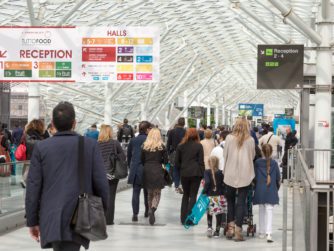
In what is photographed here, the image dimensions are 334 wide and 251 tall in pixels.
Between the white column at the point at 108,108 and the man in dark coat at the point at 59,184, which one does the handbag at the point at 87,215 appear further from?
the white column at the point at 108,108

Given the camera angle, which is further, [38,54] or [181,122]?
[38,54]

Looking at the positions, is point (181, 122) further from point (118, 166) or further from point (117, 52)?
point (117, 52)

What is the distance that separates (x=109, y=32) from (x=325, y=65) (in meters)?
7.94

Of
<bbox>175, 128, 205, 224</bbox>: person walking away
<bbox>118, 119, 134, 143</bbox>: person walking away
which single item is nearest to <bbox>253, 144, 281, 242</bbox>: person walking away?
<bbox>175, 128, 205, 224</bbox>: person walking away

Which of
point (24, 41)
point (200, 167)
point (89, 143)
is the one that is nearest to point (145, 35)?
point (24, 41)

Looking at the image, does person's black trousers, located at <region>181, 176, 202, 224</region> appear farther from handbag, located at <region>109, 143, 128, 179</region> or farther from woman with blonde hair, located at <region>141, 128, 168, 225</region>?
handbag, located at <region>109, 143, 128, 179</region>

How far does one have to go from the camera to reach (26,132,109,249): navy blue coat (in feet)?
20.6

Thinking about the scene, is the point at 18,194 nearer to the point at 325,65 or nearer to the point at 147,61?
the point at 325,65

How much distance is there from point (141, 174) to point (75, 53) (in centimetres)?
1016

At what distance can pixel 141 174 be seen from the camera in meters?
15.4

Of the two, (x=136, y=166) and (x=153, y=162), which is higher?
(x=153, y=162)

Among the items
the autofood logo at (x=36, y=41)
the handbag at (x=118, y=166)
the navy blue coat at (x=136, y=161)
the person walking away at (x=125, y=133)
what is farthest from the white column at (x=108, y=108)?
the handbag at (x=118, y=166)

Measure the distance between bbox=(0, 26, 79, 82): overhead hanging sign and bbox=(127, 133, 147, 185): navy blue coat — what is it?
920 centimetres

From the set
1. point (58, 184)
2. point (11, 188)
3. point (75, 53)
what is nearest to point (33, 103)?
point (75, 53)
